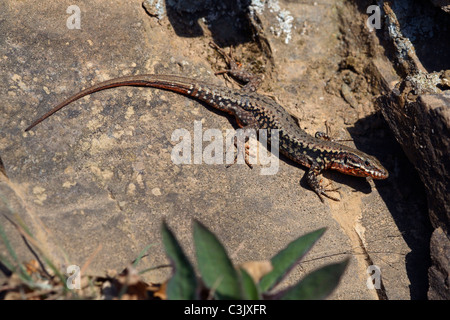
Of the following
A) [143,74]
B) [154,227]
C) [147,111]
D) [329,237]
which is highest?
[143,74]

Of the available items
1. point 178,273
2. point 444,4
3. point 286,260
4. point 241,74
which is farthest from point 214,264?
point 444,4

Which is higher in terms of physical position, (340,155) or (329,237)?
(340,155)

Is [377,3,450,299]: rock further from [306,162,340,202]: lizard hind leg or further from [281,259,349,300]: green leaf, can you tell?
[281,259,349,300]: green leaf

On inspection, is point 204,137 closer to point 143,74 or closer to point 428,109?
point 143,74

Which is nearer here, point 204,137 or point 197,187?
point 197,187

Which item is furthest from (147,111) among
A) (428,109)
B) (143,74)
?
(428,109)

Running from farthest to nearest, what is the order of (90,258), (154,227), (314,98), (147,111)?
1. (314,98)
2. (147,111)
3. (154,227)
4. (90,258)

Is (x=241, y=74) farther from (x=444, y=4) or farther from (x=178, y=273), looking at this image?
(x=178, y=273)

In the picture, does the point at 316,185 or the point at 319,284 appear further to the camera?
the point at 316,185
